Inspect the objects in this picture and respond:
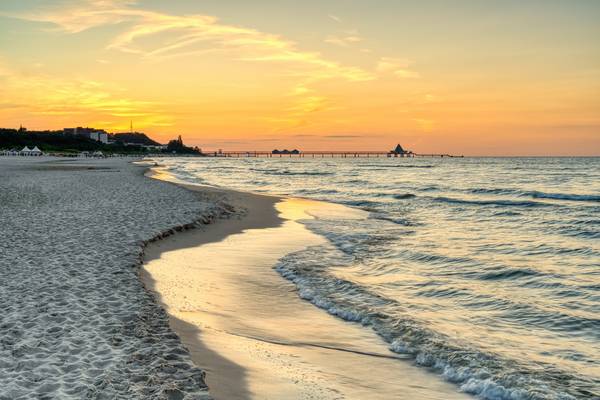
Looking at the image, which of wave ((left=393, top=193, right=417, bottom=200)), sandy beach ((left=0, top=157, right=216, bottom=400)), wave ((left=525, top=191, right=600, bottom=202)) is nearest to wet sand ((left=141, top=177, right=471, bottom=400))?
sandy beach ((left=0, top=157, right=216, bottom=400))

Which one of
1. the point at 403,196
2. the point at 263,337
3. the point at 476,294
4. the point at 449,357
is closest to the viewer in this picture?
the point at 449,357

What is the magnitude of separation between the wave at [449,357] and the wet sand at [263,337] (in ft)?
0.87

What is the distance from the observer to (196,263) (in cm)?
1409

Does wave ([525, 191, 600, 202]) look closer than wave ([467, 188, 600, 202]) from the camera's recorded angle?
Yes

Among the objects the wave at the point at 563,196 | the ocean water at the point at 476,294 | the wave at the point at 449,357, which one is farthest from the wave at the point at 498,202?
the wave at the point at 449,357

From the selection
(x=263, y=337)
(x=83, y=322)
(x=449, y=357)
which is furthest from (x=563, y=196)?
(x=83, y=322)

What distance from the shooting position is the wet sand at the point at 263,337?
6523 mm

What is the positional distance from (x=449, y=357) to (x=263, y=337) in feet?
9.90

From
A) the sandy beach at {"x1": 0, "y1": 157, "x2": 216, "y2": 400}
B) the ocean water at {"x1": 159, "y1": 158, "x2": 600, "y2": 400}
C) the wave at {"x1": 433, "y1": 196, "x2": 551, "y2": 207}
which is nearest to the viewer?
the sandy beach at {"x1": 0, "y1": 157, "x2": 216, "y2": 400}

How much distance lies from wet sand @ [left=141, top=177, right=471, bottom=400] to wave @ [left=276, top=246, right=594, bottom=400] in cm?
26

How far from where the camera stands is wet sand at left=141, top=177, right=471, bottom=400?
21.4ft

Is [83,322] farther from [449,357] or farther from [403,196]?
[403,196]

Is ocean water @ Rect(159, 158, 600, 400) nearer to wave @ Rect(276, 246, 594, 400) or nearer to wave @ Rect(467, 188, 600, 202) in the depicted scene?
wave @ Rect(276, 246, 594, 400)

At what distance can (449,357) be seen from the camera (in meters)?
7.64
